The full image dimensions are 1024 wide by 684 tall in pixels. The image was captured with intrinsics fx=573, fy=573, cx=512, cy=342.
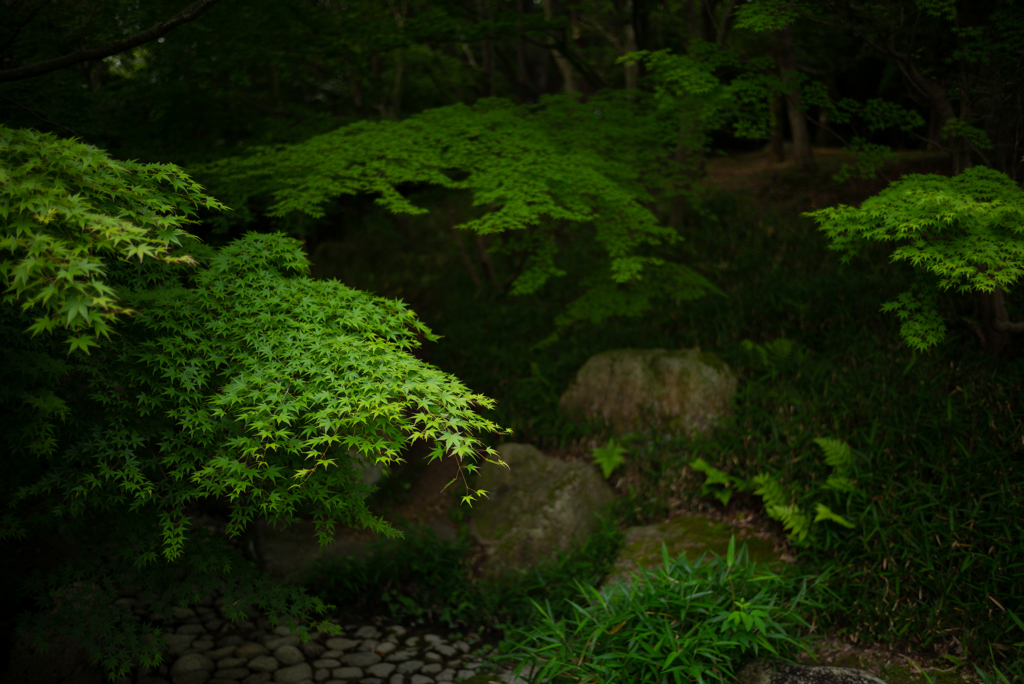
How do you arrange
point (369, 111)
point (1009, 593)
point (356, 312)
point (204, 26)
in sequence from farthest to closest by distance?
point (369, 111) < point (204, 26) < point (1009, 593) < point (356, 312)

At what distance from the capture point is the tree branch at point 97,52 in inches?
134

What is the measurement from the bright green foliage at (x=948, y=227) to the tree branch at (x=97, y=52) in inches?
180

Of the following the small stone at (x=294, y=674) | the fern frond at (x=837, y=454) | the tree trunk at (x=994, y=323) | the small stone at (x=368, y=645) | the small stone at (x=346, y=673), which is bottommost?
the small stone at (x=368, y=645)

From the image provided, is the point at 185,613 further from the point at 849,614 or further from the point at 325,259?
the point at 325,259

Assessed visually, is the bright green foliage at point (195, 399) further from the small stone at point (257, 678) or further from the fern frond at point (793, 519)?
the fern frond at point (793, 519)

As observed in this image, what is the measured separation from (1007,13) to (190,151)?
7.01 meters

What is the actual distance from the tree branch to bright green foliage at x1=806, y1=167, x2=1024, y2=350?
4576 mm

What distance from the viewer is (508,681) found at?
3797mm

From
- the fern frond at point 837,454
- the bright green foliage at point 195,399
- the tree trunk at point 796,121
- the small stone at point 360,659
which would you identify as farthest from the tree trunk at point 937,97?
the small stone at point 360,659

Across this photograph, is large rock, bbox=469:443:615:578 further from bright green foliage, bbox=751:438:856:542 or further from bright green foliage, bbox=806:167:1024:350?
bright green foliage, bbox=806:167:1024:350

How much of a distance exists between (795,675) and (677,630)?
680 mm

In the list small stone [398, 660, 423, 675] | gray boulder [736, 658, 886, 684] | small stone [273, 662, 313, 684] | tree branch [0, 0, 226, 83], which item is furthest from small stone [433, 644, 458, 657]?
tree branch [0, 0, 226, 83]

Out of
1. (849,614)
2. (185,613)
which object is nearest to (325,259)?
(185,613)

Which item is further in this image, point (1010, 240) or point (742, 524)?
point (742, 524)
